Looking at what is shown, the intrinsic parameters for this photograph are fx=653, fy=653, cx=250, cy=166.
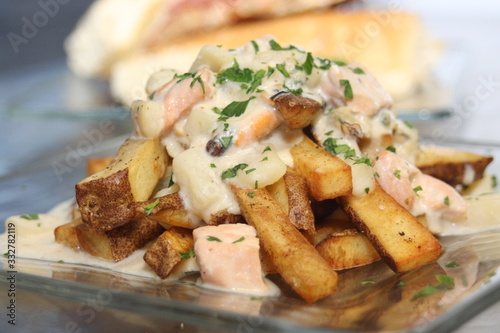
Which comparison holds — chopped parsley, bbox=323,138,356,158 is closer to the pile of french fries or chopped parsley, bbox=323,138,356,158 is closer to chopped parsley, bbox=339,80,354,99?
the pile of french fries

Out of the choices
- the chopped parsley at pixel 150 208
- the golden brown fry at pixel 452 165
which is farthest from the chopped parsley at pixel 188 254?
the golden brown fry at pixel 452 165

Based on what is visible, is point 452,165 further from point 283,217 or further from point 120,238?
point 120,238

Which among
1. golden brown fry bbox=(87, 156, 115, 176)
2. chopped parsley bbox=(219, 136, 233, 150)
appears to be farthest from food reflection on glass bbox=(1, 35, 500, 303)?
golden brown fry bbox=(87, 156, 115, 176)

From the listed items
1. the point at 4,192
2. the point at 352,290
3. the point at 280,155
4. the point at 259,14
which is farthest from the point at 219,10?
the point at 352,290

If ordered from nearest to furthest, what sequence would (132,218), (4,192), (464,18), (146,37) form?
(132,218), (4,192), (146,37), (464,18)

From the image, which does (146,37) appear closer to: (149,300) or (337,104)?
(337,104)

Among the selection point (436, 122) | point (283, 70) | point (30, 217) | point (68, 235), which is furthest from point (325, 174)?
point (436, 122)
